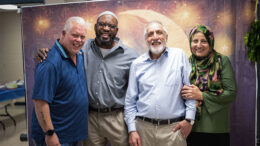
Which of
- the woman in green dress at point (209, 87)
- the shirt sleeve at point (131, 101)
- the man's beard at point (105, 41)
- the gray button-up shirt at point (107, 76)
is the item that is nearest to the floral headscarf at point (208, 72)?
the woman in green dress at point (209, 87)

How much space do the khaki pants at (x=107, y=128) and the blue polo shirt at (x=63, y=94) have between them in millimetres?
152

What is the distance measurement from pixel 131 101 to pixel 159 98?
0.29m

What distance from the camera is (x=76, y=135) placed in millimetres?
1950

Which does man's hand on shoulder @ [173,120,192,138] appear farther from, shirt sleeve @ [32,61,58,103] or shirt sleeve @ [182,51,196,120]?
shirt sleeve @ [32,61,58,103]

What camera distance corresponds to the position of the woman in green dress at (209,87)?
6.66 feet

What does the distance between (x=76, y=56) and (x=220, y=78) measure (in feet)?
4.68

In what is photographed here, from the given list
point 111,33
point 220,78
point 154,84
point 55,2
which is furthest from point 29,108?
point 220,78

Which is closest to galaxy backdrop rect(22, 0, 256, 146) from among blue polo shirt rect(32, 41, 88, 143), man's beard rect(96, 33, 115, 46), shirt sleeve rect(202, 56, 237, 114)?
shirt sleeve rect(202, 56, 237, 114)

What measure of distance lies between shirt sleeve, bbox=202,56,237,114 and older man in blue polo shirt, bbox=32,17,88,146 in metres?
1.19

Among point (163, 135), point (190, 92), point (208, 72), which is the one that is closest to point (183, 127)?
point (163, 135)

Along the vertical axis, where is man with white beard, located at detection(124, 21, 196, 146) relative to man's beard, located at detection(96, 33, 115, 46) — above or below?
below

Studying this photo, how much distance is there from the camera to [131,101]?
2.06 m

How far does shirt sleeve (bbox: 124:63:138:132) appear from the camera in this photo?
6.68 feet

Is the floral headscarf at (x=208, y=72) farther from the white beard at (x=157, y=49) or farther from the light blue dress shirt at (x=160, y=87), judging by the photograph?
the white beard at (x=157, y=49)
